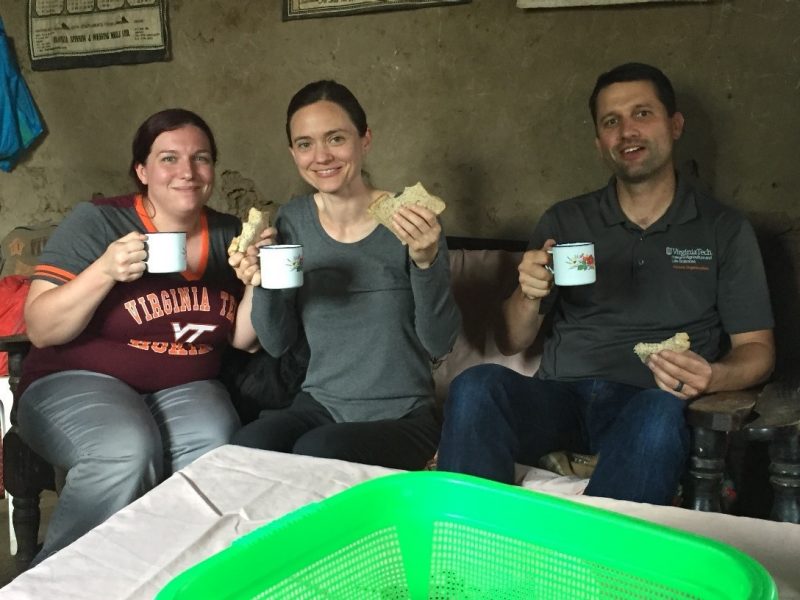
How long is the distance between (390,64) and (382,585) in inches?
90.1

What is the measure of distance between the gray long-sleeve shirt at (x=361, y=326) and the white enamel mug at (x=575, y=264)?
36cm

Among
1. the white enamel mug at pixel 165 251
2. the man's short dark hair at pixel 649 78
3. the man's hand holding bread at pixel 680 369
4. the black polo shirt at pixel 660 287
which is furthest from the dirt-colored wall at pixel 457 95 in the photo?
the white enamel mug at pixel 165 251

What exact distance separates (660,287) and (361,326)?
2.77 feet

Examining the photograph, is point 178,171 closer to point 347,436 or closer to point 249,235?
point 249,235

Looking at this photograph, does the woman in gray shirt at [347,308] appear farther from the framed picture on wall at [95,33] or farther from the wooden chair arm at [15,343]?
the framed picture on wall at [95,33]

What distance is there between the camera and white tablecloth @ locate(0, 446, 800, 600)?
103 centimetres

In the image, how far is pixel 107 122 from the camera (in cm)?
353

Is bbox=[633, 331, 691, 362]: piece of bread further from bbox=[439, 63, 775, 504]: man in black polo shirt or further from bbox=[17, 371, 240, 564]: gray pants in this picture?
bbox=[17, 371, 240, 564]: gray pants

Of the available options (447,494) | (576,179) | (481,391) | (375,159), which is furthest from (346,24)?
(447,494)

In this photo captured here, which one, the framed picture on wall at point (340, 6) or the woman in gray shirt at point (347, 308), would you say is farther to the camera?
the framed picture on wall at point (340, 6)

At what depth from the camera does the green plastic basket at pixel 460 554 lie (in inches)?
32.0

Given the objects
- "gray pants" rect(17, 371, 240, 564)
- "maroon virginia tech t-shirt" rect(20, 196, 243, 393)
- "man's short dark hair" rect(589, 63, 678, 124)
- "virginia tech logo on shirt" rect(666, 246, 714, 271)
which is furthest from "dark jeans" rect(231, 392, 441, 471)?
"man's short dark hair" rect(589, 63, 678, 124)

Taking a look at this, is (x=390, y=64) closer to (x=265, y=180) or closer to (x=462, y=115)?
(x=462, y=115)

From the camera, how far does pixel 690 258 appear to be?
7.30ft
